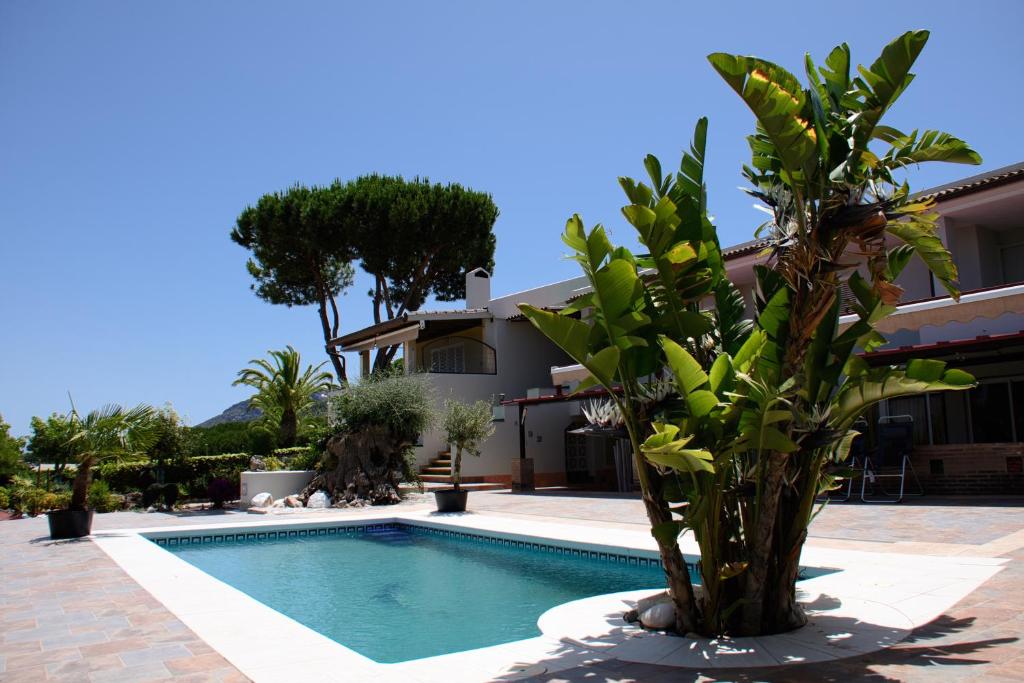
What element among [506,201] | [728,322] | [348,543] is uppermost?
[506,201]

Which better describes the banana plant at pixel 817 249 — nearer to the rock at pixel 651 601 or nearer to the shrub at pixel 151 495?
the rock at pixel 651 601

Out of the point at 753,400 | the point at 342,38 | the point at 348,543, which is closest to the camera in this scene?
the point at 753,400

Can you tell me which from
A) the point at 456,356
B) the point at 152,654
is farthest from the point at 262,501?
the point at 152,654

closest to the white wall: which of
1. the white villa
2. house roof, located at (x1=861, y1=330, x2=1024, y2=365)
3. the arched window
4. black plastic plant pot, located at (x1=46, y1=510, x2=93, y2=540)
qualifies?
the white villa

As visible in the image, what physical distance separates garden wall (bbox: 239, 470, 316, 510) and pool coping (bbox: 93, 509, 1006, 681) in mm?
11679

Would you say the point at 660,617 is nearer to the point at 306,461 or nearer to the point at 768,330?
the point at 768,330

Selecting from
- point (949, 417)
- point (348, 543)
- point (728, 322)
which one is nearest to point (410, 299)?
point (348, 543)

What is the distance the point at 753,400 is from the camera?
217 inches

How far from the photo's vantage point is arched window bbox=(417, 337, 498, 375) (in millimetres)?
30395

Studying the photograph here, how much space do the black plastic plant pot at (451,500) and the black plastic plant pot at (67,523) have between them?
23.9ft

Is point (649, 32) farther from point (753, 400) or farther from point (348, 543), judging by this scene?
point (348, 543)

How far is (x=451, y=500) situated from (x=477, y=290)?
1472cm

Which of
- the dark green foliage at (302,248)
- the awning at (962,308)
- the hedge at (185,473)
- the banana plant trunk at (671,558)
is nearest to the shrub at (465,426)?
the hedge at (185,473)

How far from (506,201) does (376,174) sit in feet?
22.1
